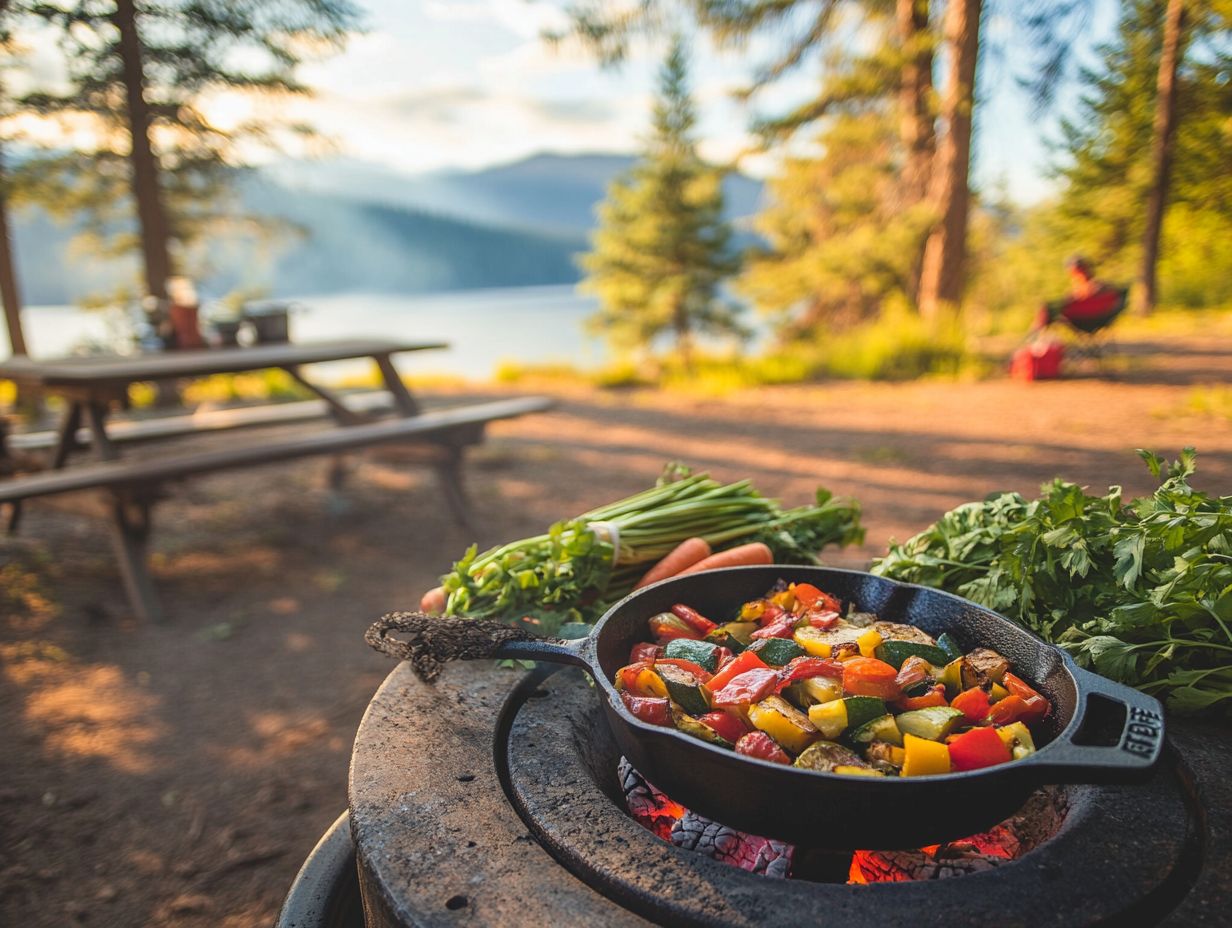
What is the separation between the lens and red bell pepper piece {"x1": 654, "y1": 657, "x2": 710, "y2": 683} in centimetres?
129

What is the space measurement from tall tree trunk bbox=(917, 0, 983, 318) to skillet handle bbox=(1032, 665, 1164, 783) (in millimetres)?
10287

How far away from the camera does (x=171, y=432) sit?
17.6 ft

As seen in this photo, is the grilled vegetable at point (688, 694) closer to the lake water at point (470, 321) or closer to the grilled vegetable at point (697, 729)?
the grilled vegetable at point (697, 729)

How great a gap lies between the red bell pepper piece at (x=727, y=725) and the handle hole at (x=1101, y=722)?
484mm

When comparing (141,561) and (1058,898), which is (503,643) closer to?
(1058,898)

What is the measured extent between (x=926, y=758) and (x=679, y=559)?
1040mm

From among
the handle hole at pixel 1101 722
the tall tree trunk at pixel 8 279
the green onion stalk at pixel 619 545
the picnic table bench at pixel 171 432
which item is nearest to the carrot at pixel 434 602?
the green onion stalk at pixel 619 545

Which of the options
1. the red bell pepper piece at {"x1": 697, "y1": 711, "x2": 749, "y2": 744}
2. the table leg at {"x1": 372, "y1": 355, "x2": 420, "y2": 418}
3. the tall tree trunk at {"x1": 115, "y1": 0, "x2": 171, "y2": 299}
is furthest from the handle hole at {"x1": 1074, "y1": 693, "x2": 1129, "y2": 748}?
the tall tree trunk at {"x1": 115, "y1": 0, "x2": 171, "y2": 299}

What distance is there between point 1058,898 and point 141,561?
4.43 meters

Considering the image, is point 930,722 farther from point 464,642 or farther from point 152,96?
point 152,96

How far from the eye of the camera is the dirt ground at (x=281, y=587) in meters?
2.36

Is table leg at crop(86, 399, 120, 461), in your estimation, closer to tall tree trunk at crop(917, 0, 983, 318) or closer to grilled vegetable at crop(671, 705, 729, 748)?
grilled vegetable at crop(671, 705, 729, 748)

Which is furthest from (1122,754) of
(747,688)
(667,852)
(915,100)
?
(915,100)

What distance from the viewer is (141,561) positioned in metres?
3.96
